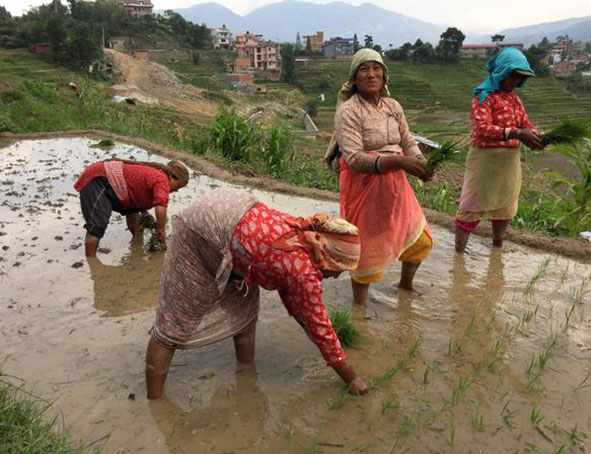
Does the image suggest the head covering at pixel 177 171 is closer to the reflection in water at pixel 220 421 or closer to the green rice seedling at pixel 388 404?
the reflection in water at pixel 220 421

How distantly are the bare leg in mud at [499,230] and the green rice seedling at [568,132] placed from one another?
88 centimetres

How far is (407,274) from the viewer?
3723 millimetres

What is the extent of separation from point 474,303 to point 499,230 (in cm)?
124

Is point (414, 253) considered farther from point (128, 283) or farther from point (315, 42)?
point (315, 42)

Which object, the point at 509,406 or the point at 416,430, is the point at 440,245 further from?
the point at 416,430

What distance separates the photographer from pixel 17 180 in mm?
6594

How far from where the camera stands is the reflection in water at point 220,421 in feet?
7.36

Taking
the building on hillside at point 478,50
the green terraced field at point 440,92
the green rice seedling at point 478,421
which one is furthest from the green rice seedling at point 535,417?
the building on hillside at point 478,50

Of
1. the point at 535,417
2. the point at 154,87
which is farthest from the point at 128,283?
the point at 154,87

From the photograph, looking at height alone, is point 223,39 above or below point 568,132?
above

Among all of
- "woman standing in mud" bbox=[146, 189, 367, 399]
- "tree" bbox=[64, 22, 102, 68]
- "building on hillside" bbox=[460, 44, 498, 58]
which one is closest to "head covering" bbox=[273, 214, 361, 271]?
"woman standing in mud" bbox=[146, 189, 367, 399]

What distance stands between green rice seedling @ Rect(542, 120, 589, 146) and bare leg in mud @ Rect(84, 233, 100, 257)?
156 inches

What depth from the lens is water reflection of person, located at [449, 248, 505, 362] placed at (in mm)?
3073

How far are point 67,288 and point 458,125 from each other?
38.3 m
